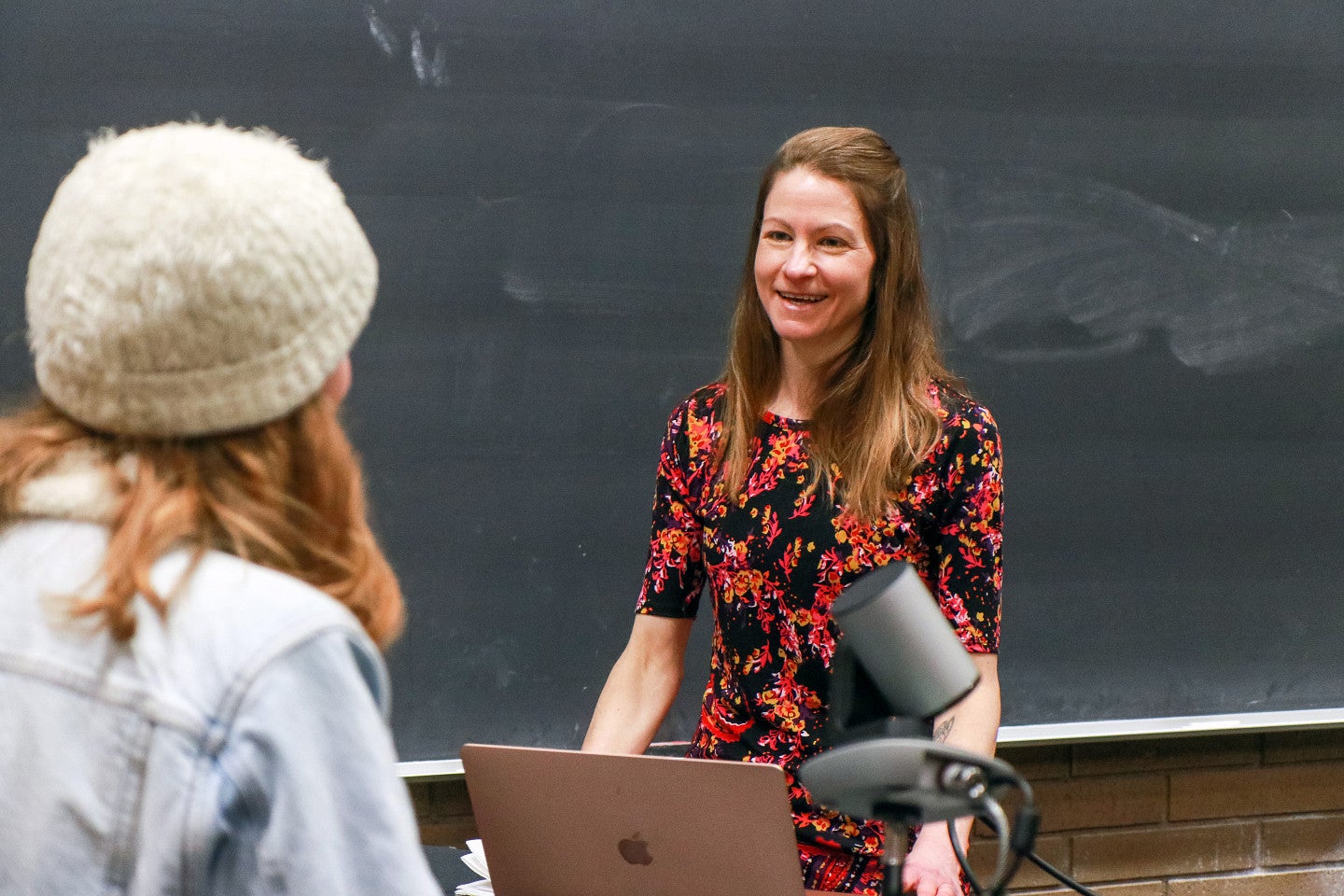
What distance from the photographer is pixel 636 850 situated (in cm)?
116

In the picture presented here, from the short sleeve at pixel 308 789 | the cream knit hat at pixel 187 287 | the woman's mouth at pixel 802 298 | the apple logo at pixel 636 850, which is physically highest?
the woman's mouth at pixel 802 298

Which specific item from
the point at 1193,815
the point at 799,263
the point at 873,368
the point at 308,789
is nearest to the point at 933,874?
the point at 873,368

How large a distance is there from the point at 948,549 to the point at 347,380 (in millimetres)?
834

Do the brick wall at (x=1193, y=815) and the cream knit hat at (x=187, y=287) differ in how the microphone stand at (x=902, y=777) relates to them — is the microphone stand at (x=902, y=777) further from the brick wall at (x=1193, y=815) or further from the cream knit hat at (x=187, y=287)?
the brick wall at (x=1193, y=815)

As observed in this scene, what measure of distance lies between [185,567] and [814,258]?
3.12ft

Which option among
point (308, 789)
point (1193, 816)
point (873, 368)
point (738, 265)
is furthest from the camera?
point (1193, 816)

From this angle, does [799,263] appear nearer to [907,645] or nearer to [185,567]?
[907,645]

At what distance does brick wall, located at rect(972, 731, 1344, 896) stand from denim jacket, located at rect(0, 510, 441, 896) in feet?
5.61

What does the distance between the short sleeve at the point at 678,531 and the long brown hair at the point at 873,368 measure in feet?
0.13

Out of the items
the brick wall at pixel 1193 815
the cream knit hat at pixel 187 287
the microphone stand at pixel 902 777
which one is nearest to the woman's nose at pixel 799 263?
the microphone stand at pixel 902 777

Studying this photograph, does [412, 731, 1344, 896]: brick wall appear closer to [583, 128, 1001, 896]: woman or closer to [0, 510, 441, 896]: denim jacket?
[583, 128, 1001, 896]: woman

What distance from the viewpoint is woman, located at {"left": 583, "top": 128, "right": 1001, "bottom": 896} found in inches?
56.1

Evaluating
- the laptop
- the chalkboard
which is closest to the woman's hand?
the laptop

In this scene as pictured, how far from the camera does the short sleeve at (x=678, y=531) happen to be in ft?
5.14
